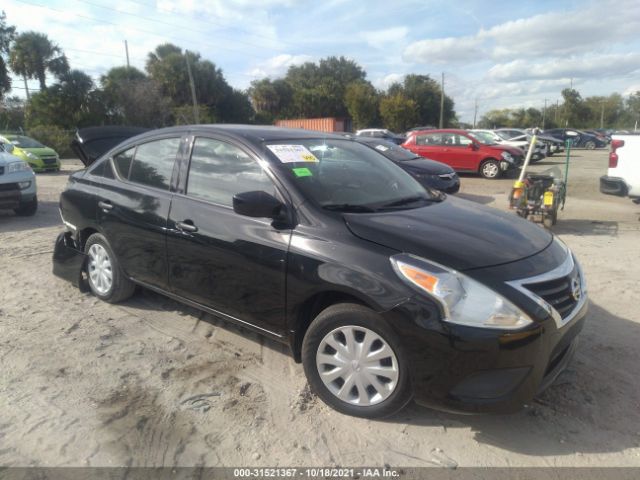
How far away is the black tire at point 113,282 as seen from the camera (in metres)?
4.32

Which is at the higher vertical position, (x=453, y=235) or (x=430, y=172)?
(x=453, y=235)

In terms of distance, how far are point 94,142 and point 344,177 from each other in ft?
17.4

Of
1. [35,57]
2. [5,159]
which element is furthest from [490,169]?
[35,57]

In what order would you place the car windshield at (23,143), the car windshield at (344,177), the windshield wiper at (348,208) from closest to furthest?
the windshield wiper at (348,208)
the car windshield at (344,177)
the car windshield at (23,143)

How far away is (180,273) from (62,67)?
3917 cm

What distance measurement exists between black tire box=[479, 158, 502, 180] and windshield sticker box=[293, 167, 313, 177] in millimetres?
13512

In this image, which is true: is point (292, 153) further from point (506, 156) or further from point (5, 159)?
point (506, 156)

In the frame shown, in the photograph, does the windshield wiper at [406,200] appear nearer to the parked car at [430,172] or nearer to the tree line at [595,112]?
the parked car at [430,172]

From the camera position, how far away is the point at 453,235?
2891mm

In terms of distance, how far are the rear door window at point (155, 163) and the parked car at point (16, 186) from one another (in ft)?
18.0

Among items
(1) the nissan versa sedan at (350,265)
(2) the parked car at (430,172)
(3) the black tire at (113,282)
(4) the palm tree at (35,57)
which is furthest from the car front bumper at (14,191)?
(4) the palm tree at (35,57)

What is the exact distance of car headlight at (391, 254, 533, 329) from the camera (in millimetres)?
2436

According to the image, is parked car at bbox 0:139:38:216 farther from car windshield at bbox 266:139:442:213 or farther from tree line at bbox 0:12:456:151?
tree line at bbox 0:12:456:151

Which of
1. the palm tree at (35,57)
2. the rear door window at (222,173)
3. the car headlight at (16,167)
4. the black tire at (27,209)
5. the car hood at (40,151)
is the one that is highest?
the palm tree at (35,57)
